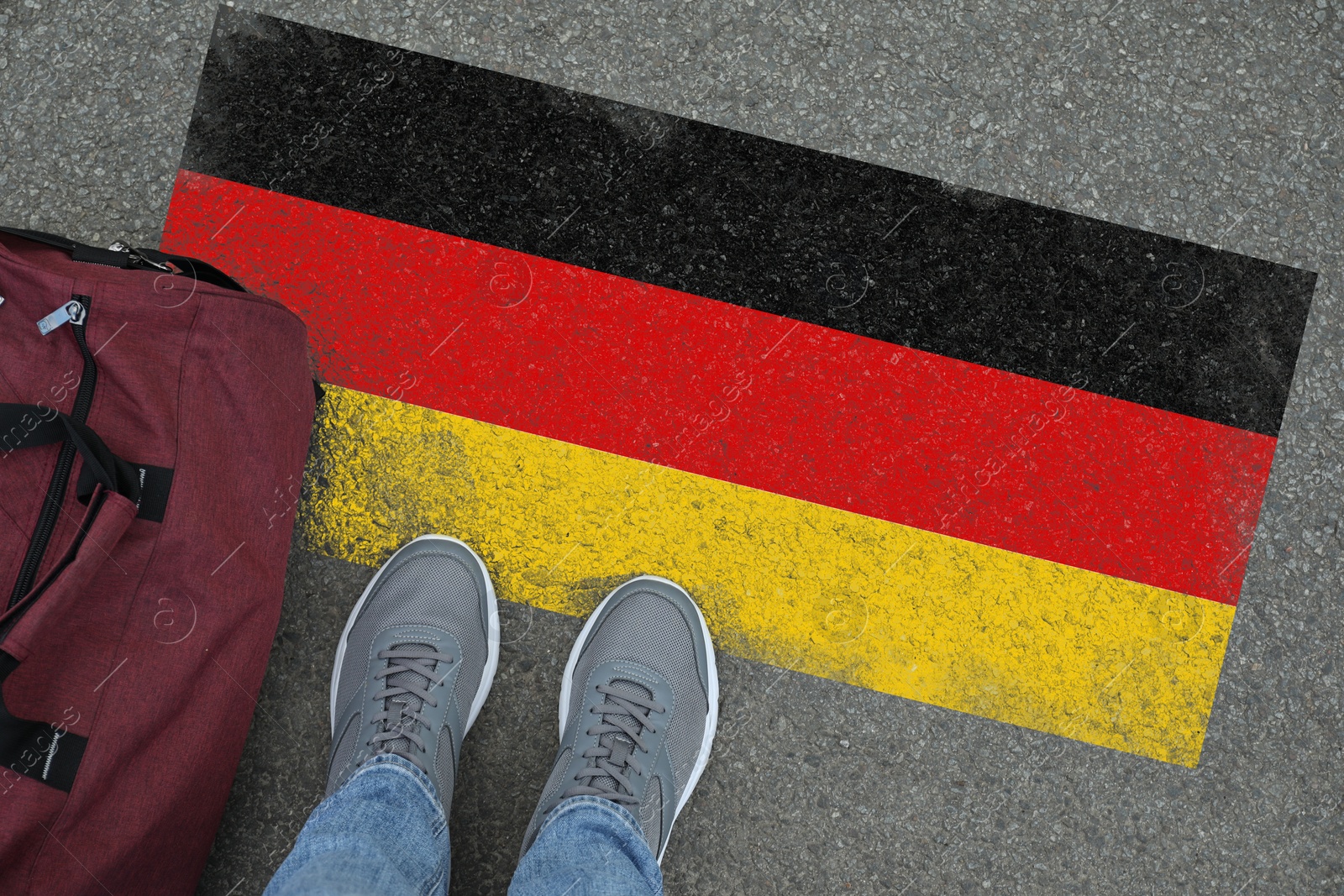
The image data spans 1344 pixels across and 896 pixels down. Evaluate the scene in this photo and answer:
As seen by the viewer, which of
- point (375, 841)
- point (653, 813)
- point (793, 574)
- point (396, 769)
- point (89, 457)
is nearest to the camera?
point (89, 457)

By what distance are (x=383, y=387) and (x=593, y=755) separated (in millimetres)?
1002

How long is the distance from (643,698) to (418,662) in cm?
53

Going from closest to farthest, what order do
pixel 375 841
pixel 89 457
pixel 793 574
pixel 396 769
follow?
1. pixel 89 457
2. pixel 375 841
3. pixel 396 769
4. pixel 793 574

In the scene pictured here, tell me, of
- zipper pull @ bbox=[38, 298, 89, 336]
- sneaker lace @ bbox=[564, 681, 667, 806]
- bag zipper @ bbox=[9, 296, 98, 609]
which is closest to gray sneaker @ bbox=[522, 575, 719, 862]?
sneaker lace @ bbox=[564, 681, 667, 806]

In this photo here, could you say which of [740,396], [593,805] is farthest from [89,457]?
[740,396]

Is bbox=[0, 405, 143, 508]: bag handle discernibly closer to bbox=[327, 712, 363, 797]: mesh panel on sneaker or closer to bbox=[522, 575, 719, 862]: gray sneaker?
bbox=[327, 712, 363, 797]: mesh panel on sneaker

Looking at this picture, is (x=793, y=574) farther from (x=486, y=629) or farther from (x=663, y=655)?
(x=486, y=629)

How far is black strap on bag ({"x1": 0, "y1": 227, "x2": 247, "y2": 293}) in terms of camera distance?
1445 millimetres

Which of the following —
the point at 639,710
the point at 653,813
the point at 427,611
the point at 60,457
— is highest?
the point at 60,457

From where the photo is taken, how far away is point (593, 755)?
1.74 meters

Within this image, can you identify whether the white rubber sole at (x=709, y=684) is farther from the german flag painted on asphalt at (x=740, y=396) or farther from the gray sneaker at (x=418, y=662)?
the gray sneaker at (x=418, y=662)

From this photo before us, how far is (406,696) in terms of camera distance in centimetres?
173

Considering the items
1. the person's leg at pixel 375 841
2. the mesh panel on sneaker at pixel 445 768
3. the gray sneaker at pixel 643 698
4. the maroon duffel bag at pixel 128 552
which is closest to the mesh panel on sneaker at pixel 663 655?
the gray sneaker at pixel 643 698

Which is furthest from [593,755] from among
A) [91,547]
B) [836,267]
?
[836,267]
